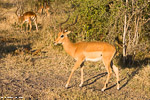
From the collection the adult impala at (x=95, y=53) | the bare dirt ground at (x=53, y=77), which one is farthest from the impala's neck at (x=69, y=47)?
the bare dirt ground at (x=53, y=77)

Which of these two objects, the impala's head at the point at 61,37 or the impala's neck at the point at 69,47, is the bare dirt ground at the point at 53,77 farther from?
the impala's head at the point at 61,37

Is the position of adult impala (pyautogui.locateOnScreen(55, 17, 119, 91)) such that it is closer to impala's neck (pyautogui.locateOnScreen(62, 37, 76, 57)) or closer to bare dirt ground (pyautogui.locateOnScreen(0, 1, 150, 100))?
impala's neck (pyautogui.locateOnScreen(62, 37, 76, 57))

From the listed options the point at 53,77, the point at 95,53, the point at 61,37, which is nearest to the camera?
the point at 95,53

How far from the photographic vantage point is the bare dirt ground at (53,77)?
17.0ft

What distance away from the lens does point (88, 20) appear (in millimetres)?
8773

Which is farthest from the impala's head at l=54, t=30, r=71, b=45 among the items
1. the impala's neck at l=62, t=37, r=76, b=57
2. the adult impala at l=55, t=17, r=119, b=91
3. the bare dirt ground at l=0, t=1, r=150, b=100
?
the bare dirt ground at l=0, t=1, r=150, b=100

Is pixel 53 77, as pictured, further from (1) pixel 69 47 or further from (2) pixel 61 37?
(2) pixel 61 37

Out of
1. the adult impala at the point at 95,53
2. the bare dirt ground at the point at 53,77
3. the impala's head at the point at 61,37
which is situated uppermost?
the impala's head at the point at 61,37

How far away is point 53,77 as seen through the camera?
6.42 meters

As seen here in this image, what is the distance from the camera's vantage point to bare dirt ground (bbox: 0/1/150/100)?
5184 millimetres

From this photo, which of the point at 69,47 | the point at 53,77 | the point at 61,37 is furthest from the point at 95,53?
the point at 53,77

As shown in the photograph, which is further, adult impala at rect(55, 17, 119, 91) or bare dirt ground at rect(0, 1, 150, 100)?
adult impala at rect(55, 17, 119, 91)

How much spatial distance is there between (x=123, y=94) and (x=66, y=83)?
1.55m

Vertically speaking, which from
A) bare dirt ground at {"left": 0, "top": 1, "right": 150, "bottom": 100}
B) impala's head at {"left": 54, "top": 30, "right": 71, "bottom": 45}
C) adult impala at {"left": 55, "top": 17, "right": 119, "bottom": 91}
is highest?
impala's head at {"left": 54, "top": 30, "right": 71, "bottom": 45}
